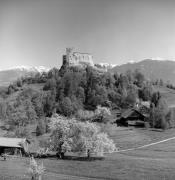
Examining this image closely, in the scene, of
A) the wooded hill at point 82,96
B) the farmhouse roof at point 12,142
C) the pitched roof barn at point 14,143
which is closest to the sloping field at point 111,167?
the pitched roof barn at point 14,143

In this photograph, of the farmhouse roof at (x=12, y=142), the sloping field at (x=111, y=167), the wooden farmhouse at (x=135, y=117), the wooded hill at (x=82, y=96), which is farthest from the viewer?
the wooded hill at (x=82, y=96)

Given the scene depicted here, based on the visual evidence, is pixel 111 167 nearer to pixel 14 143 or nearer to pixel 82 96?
pixel 14 143

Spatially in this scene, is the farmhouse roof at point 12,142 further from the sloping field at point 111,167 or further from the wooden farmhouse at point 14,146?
the sloping field at point 111,167

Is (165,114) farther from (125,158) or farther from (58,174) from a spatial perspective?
(58,174)

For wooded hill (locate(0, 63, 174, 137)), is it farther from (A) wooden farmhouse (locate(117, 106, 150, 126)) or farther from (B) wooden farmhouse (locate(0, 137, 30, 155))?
(B) wooden farmhouse (locate(0, 137, 30, 155))

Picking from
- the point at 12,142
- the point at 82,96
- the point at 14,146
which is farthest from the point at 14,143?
the point at 82,96

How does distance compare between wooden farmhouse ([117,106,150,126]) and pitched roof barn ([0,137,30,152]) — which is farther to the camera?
wooden farmhouse ([117,106,150,126])

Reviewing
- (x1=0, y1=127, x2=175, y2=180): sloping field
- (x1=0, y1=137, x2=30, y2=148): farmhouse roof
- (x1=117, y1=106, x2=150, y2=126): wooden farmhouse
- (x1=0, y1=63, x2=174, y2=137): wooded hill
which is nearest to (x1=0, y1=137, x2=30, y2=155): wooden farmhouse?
(x1=0, y1=137, x2=30, y2=148): farmhouse roof

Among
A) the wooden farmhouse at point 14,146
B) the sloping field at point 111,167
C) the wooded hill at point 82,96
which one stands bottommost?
the sloping field at point 111,167

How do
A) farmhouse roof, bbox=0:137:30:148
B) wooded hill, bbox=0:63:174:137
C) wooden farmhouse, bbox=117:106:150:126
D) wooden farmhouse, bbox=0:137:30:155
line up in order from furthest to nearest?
1. wooded hill, bbox=0:63:174:137
2. wooden farmhouse, bbox=117:106:150:126
3. farmhouse roof, bbox=0:137:30:148
4. wooden farmhouse, bbox=0:137:30:155

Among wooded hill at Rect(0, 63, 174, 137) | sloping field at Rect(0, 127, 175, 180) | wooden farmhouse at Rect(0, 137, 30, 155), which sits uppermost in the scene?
wooded hill at Rect(0, 63, 174, 137)

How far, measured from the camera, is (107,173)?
51.5m

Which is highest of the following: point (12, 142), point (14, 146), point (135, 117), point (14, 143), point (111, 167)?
point (135, 117)

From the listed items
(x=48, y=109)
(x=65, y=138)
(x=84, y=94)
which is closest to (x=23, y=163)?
(x=65, y=138)
